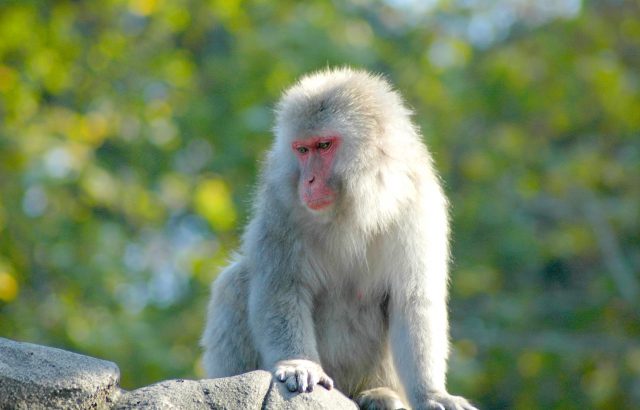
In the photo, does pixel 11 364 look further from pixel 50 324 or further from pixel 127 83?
pixel 127 83

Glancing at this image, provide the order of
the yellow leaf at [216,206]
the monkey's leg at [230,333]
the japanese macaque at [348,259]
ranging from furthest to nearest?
the yellow leaf at [216,206] → the monkey's leg at [230,333] → the japanese macaque at [348,259]

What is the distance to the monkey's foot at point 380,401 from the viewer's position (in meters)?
6.47

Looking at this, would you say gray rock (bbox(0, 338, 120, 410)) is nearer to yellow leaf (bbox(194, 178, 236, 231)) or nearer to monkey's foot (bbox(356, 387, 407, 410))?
monkey's foot (bbox(356, 387, 407, 410))

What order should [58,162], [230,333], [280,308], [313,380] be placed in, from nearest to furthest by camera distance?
[313,380], [280,308], [230,333], [58,162]

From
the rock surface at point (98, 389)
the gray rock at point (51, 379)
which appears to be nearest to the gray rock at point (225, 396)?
the rock surface at point (98, 389)

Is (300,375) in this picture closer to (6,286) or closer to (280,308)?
(280,308)

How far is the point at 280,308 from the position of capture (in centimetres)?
648

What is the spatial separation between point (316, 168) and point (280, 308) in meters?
0.83

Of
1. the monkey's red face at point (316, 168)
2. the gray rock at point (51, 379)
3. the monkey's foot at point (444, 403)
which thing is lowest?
the gray rock at point (51, 379)

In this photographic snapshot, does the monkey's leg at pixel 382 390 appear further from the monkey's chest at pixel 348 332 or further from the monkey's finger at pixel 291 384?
the monkey's finger at pixel 291 384

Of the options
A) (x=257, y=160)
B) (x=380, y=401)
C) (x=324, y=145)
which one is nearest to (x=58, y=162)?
(x=257, y=160)

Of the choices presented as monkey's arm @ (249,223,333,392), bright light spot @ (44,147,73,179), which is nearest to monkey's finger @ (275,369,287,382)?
monkey's arm @ (249,223,333,392)

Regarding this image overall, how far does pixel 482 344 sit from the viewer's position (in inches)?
582

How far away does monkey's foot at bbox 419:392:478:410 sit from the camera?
6254mm
